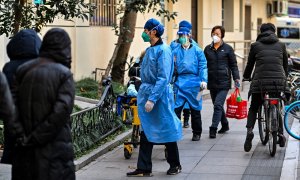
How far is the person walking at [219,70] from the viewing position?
10883mm

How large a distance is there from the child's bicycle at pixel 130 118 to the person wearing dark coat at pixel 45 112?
4.00 metres

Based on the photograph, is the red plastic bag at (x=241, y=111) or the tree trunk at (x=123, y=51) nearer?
the red plastic bag at (x=241, y=111)

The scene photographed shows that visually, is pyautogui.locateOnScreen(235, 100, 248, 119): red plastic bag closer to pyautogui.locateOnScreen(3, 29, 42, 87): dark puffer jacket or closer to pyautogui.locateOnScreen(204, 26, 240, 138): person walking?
pyautogui.locateOnScreen(204, 26, 240, 138): person walking

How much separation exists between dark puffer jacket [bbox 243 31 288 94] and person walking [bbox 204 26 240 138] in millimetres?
1589

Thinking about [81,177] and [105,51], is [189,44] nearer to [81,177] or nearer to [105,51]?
[81,177]

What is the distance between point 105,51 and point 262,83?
8.04 meters

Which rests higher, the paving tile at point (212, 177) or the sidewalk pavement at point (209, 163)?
the sidewalk pavement at point (209, 163)

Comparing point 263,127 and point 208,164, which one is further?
point 263,127

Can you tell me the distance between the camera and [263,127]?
32.4 ft

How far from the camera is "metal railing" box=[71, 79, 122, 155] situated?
9.11m

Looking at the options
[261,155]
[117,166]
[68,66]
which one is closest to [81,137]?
[117,166]

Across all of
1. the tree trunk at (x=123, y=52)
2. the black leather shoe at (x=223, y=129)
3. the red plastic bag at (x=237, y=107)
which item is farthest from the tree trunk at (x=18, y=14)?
the tree trunk at (x=123, y=52)

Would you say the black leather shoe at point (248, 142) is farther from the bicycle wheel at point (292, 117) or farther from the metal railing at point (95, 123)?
the metal railing at point (95, 123)

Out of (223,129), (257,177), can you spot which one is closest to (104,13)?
(223,129)
